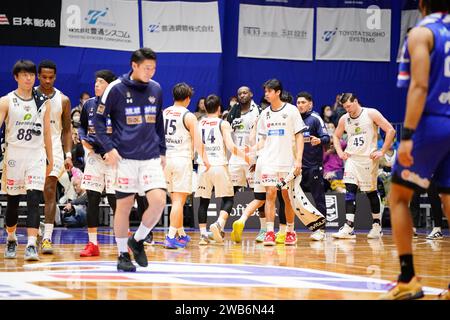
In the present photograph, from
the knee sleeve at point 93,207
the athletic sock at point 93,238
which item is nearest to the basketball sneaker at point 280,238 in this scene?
the knee sleeve at point 93,207

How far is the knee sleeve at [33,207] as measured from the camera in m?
8.98

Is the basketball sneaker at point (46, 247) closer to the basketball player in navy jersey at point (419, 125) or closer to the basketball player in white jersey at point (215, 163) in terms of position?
the basketball player in white jersey at point (215, 163)

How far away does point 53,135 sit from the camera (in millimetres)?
10016

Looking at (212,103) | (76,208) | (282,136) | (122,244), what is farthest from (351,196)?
(122,244)

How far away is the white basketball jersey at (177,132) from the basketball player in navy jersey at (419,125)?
589 centimetres

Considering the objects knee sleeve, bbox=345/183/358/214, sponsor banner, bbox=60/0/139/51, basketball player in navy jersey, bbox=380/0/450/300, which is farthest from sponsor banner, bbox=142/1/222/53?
basketball player in navy jersey, bbox=380/0/450/300

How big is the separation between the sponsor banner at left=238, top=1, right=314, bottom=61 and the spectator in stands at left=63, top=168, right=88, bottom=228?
7174 mm

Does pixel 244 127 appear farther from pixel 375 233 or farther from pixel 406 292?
pixel 406 292

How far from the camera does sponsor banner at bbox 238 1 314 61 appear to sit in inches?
838

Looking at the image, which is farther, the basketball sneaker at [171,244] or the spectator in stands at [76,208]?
the spectator in stands at [76,208]

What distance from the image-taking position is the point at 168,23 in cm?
2028

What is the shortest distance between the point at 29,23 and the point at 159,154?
1244cm

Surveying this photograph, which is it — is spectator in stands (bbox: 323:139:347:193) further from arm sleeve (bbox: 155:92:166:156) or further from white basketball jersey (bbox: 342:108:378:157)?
arm sleeve (bbox: 155:92:166:156)

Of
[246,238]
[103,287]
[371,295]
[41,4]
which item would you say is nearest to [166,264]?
[103,287]
